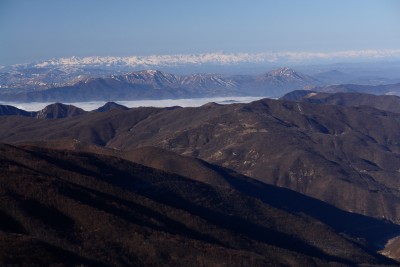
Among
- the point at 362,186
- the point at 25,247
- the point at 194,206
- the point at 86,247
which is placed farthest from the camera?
the point at 362,186

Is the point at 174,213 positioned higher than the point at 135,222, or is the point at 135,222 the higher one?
the point at 135,222

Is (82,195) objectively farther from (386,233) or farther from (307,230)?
(386,233)

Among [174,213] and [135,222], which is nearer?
[135,222]

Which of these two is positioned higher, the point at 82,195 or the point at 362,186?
the point at 82,195

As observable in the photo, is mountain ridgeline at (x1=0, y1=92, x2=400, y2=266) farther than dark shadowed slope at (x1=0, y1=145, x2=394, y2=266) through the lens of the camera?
Yes

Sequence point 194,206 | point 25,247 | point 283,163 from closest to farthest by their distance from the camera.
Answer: point 25,247 < point 194,206 < point 283,163

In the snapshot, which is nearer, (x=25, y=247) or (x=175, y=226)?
(x=25, y=247)

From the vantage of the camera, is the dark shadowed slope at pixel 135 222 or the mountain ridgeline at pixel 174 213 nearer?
the dark shadowed slope at pixel 135 222

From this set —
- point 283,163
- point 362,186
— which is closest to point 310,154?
point 283,163
